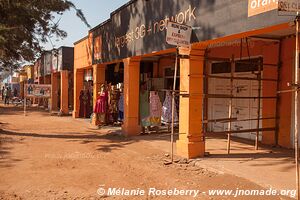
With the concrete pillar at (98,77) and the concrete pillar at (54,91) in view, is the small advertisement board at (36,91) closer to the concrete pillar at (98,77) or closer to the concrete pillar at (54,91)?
the concrete pillar at (54,91)

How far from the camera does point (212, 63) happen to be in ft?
45.2

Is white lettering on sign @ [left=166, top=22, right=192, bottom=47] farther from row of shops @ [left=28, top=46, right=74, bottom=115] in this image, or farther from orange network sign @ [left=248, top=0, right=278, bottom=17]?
row of shops @ [left=28, top=46, right=74, bottom=115]

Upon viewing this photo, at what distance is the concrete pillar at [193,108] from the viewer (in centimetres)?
881

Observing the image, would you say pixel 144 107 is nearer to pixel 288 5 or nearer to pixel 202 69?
pixel 202 69

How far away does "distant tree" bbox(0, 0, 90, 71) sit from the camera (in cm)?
1280

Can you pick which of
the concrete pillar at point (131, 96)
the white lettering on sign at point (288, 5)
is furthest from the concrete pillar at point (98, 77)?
the white lettering on sign at point (288, 5)

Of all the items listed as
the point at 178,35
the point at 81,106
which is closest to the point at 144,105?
the point at 178,35

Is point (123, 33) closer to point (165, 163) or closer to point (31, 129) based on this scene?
point (31, 129)

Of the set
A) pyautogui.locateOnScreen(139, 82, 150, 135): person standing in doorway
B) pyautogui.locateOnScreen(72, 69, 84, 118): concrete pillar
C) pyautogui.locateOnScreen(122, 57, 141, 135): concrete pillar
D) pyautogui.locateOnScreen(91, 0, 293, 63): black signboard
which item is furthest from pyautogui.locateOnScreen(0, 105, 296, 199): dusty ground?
pyautogui.locateOnScreen(72, 69, 84, 118): concrete pillar

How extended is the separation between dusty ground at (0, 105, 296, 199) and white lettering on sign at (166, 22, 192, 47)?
2.80 m

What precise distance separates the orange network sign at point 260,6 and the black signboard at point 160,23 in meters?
0.08

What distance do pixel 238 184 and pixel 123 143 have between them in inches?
222

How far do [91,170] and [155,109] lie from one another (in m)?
5.41

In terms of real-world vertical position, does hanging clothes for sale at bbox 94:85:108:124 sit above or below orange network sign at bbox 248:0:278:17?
below
